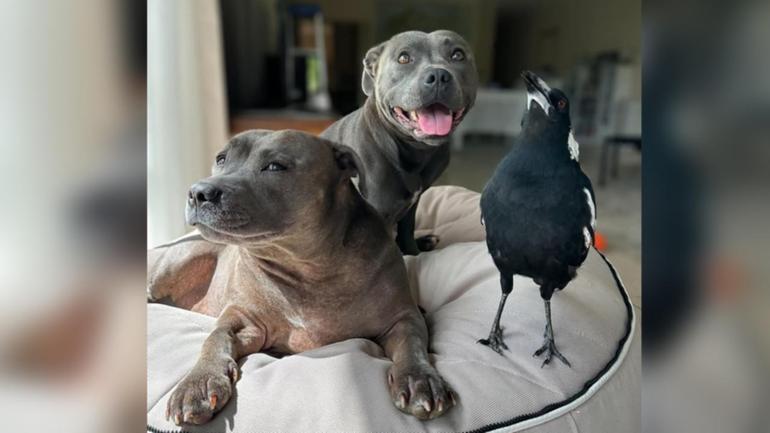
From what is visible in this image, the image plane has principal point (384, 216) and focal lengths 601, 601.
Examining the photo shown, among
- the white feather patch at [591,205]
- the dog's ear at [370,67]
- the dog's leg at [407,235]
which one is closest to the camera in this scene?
the white feather patch at [591,205]

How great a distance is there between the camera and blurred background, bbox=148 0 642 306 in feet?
2.21

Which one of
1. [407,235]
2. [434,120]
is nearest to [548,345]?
[434,120]

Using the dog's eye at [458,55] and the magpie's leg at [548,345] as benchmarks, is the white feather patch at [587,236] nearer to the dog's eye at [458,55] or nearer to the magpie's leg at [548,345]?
the magpie's leg at [548,345]

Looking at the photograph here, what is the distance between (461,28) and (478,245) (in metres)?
0.39

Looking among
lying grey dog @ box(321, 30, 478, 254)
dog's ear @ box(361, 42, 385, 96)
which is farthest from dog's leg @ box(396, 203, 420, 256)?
dog's ear @ box(361, 42, 385, 96)

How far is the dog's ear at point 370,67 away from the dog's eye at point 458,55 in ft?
0.61

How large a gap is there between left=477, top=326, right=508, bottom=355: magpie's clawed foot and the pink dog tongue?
1.06ft

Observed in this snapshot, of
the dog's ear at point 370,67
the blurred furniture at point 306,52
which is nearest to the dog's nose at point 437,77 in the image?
the dog's ear at point 370,67

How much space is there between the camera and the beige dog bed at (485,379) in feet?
2.39

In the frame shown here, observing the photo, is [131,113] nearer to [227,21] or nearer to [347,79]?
[347,79]

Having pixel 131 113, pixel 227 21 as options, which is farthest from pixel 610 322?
pixel 227 21

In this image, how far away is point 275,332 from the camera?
1006 millimetres

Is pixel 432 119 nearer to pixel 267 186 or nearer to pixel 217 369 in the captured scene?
pixel 267 186

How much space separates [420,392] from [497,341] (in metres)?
0.12
